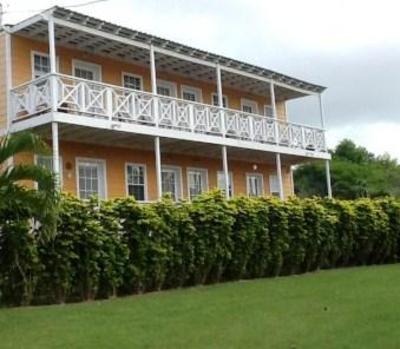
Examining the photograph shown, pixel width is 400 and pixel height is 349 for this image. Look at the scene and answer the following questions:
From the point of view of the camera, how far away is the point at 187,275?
14.8 meters

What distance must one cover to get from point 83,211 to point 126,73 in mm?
10757

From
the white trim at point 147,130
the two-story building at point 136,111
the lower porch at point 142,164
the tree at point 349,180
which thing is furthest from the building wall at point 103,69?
the tree at point 349,180

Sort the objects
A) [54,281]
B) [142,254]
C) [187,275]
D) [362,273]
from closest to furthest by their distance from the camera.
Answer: [54,281] < [142,254] < [187,275] < [362,273]

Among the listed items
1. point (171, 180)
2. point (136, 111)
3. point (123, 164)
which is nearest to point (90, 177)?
point (123, 164)

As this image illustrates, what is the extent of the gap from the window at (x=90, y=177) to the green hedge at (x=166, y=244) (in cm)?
621

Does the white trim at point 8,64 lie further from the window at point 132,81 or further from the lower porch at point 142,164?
the window at point 132,81

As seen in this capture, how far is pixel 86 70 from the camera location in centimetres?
2136

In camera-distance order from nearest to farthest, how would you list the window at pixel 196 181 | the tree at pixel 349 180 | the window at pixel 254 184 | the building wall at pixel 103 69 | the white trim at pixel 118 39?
the white trim at pixel 118 39, the building wall at pixel 103 69, the window at pixel 196 181, the window at pixel 254 184, the tree at pixel 349 180

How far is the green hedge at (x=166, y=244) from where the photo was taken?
11766 mm

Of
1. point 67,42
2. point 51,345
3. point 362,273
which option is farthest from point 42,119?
point 51,345

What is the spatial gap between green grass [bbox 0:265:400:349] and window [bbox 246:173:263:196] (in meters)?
14.7

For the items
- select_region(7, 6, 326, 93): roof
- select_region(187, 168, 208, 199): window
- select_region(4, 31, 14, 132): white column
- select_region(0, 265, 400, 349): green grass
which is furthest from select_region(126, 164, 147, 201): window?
select_region(0, 265, 400, 349): green grass

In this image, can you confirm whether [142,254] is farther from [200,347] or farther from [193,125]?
[193,125]

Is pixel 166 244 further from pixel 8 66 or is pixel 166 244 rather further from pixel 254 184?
pixel 254 184
